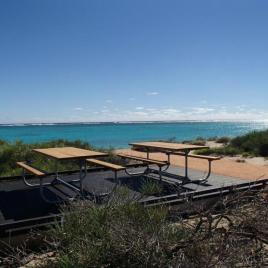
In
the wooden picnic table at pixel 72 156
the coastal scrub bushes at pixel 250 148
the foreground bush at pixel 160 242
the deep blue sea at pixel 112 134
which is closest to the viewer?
the foreground bush at pixel 160 242

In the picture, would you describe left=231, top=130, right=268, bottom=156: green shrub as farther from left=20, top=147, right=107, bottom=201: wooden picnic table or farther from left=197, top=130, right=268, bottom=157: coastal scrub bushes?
left=20, top=147, right=107, bottom=201: wooden picnic table

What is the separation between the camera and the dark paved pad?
5188 mm

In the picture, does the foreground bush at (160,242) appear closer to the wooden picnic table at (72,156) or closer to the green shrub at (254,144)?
the wooden picnic table at (72,156)

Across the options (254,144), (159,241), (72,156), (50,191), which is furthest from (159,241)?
(254,144)

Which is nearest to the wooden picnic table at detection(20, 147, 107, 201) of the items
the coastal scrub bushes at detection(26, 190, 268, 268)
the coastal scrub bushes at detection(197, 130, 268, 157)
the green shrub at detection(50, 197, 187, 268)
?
the green shrub at detection(50, 197, 187, 268)

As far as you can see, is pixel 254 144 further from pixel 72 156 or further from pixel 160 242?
pixel 160 242

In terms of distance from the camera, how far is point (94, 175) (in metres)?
7.93

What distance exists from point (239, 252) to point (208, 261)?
27cm

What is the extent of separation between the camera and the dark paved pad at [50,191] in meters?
5.19

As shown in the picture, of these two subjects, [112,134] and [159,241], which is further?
[112,134]

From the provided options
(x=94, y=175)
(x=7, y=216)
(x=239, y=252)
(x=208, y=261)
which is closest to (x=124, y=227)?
(x=208, y=261)

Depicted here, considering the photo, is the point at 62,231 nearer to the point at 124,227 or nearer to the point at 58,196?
the point at 124,227

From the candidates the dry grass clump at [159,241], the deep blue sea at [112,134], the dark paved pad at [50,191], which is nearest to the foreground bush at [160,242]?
the dry grass clump at [159,241]

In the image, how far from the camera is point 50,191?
6.42 meters
